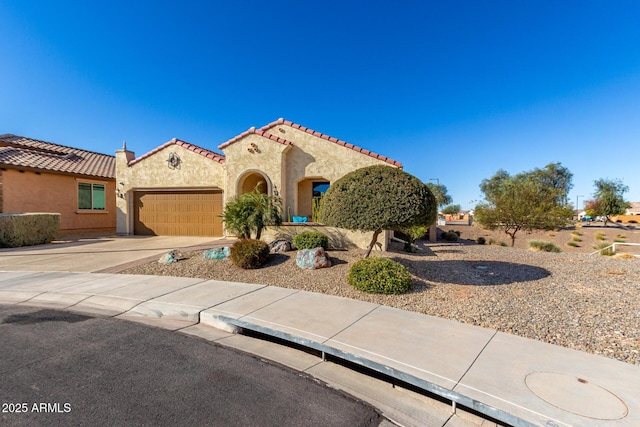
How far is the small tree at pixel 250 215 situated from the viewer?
462 inches

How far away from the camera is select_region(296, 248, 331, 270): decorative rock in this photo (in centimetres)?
840

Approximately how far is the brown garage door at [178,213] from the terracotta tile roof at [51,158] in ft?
15.5

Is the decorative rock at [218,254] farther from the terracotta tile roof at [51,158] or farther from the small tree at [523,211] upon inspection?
the small tree at [523,211]

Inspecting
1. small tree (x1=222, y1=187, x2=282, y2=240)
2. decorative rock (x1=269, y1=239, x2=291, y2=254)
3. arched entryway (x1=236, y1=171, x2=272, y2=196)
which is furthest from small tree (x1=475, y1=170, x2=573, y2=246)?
decorative rock (x1=269, y1=239, x2=291, y2=254)

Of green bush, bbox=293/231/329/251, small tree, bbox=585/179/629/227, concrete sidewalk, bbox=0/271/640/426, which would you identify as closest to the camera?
concrete sidewalk, bbox=0/271/640/426

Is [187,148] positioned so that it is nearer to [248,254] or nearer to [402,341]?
[248,254]

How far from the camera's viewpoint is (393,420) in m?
2.95

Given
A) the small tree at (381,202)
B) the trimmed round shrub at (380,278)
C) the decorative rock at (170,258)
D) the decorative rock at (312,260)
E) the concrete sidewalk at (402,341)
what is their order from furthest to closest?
the decorative rock at (170,258) < the decorative rock at (312,260) < the small tree at (381,202) < the trimmed round shrub at (380,278) < the concrete sidewalk at (402,341)

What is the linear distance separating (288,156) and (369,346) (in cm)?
1099

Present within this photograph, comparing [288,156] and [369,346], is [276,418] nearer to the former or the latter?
[369,346]

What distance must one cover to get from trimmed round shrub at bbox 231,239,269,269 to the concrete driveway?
3531 mm

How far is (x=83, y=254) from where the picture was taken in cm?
1119

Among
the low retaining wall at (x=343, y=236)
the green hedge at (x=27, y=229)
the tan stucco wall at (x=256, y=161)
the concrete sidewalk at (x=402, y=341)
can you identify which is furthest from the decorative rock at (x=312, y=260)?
the green hedge at (x=27, y=229)

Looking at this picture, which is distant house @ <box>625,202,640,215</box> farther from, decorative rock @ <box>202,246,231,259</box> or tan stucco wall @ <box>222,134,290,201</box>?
decorative rock @ <box>202,246,231,259</box>
